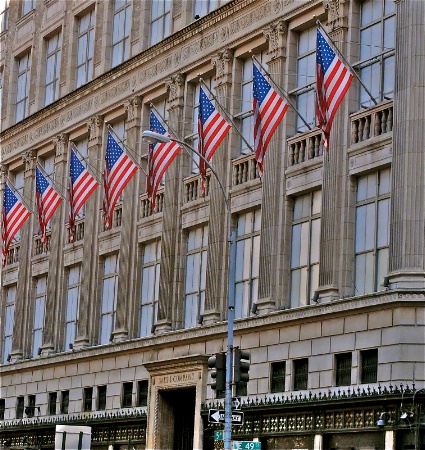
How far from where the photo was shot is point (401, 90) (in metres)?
37.1

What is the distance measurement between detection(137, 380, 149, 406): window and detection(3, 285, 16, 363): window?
1392cm

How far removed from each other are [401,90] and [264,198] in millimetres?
7129

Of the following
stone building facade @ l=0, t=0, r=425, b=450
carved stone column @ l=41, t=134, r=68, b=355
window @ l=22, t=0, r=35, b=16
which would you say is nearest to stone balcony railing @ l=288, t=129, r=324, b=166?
stone building facade @ l=0, t=0, r=425, b=450

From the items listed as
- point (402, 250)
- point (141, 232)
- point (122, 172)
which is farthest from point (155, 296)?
point (402, 250)

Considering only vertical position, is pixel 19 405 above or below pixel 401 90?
below

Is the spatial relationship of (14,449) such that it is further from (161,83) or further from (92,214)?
(161,83)

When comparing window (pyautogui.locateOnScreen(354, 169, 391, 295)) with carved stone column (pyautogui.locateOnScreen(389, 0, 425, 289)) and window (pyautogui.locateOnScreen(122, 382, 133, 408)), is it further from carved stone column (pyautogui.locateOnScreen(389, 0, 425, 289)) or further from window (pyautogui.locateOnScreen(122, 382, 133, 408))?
window (pyautogui.locateOnScreen(122, 382, 133, 408))

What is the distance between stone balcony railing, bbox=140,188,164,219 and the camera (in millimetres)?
49719

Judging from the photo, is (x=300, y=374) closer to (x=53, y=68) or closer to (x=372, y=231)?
(x=372, y=231)

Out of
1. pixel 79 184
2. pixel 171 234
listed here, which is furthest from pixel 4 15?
pixel 171 234

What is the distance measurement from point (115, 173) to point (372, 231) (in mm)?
10975

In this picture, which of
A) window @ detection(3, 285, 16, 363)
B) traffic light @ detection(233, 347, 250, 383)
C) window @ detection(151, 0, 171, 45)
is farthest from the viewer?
window @ detection(3, 285, 16, 363)

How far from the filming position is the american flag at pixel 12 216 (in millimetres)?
52625

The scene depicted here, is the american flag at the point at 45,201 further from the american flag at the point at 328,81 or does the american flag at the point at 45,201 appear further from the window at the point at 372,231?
the american flag at the point at 328,81
